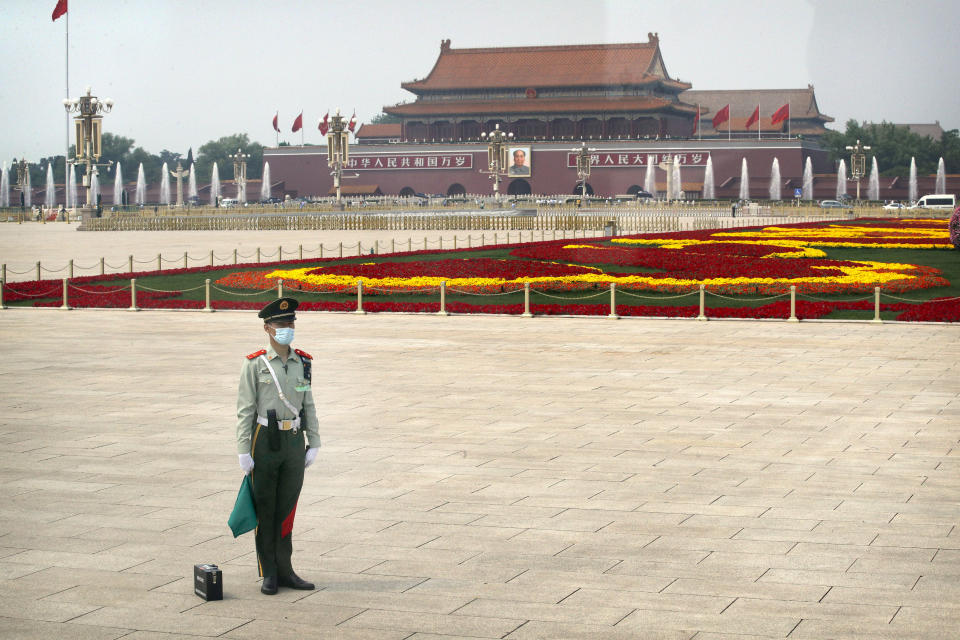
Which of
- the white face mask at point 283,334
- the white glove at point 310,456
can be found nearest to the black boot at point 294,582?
the white glove at point 310,456

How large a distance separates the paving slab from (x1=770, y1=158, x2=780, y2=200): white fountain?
192 ft

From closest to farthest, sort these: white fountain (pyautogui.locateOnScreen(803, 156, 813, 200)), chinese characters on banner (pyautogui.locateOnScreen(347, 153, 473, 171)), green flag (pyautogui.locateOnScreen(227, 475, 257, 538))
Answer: green flag (pyautogui.locateOnScreen(227, 475, 257, 538)) < white fountain (pyautogui.locateOnScreen(803, 156, 813, 200)) < chinese characters on banner (pyautogui.locateOnScreen(347, 153, 473, 171))

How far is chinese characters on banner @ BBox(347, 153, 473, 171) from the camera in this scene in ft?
247

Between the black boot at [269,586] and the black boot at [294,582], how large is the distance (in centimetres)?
6

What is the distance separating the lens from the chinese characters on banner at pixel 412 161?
75375mm

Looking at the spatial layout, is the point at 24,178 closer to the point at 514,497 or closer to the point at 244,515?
the point at 514,497

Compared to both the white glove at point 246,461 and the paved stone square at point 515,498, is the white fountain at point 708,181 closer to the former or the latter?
the paved stone square at point 515,498

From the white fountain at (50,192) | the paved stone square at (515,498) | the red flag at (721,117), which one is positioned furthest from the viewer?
the white fountain at (50,192)

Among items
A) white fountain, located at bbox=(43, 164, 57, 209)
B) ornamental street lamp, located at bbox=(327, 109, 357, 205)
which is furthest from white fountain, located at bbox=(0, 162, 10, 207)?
ornamental street lamp, located at bbox=(327, 109, 357, 205)

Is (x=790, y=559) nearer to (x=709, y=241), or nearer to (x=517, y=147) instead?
(x=709, y=241)

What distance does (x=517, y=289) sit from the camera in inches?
741

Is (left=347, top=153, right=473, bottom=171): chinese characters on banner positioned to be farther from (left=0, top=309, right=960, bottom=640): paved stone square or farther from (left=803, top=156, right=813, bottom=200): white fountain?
(left=0, top=309, right=960, bottom=640): paved stone square

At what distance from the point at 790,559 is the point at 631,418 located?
135 inches

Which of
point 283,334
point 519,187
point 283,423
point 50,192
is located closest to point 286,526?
point 283,423
